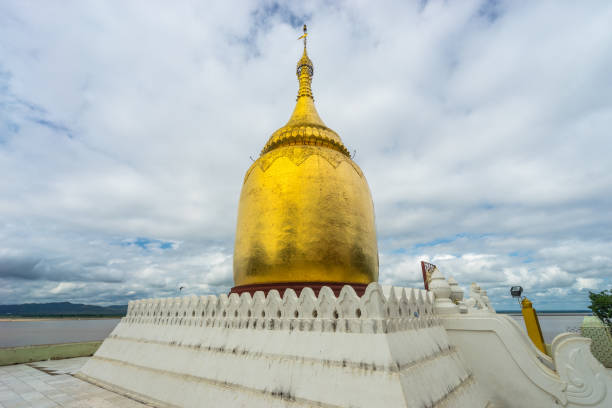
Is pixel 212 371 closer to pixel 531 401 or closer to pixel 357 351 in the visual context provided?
pixel 357 351

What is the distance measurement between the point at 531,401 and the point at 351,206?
247 inches

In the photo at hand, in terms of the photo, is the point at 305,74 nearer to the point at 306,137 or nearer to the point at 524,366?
the point at 306,137

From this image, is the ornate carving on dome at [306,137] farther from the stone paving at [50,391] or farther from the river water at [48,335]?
the river water at [48,335]

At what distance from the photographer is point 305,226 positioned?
357 inches

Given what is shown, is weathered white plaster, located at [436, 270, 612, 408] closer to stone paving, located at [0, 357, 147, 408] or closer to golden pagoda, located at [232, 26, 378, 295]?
golden pagoda, located at [232, 26, 378, 295]

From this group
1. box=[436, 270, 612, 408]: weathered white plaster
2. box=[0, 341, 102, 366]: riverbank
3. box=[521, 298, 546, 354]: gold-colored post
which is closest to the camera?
box=[436, 270, 612, 408]: weathered white plaster

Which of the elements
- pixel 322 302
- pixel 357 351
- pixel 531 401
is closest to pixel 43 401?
pixel 322 302

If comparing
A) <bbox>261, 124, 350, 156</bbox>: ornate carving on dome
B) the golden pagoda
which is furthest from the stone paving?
<bbox>261, 124, 350, 156</bbox>: ornate carving on dome

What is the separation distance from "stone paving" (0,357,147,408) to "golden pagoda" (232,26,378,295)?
4.08 meters

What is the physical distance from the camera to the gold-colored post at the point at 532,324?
32.2 ft

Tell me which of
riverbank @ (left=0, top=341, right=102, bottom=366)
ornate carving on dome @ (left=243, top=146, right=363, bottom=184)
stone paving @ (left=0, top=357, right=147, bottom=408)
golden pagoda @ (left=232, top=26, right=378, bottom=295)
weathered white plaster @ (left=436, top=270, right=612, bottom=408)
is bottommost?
stone paving @ (left=0, top=357, right=147, bottom=408)

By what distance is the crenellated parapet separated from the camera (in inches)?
192

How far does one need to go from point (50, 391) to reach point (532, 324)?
48.8 ft

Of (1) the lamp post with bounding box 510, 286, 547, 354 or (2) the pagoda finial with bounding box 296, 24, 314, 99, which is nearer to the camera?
(1) the lamp post with bounding box 510, 286, 547, 354
